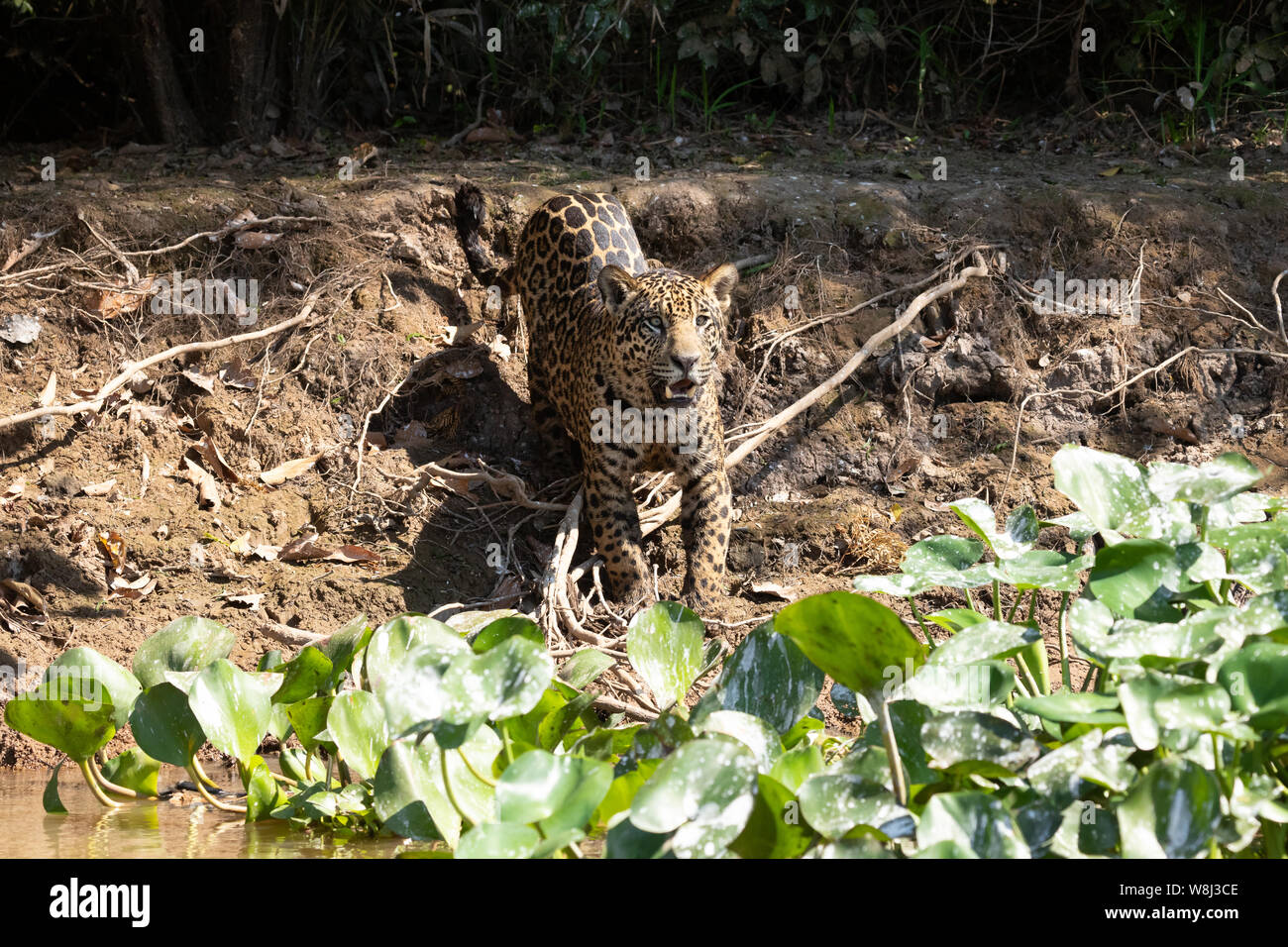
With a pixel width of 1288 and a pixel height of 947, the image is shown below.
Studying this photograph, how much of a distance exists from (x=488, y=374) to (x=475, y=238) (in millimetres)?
998

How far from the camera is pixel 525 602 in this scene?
5.91 metres

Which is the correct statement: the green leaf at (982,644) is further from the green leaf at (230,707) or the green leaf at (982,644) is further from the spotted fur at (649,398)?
the spotted fur at (649,398)

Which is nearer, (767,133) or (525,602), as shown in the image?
(525,602)

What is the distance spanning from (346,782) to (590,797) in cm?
168

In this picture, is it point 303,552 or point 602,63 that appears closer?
point 303,552

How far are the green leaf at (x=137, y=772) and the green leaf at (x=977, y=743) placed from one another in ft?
8.18

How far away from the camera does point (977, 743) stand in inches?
97.3

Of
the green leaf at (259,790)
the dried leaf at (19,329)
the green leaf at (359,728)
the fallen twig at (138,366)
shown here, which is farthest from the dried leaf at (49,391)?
the green leaf at (359,728)

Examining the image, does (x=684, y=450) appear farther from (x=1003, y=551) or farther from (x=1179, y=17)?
(x=1179, y=17)

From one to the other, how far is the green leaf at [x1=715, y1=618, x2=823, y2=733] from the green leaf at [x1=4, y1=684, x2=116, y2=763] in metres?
1.68

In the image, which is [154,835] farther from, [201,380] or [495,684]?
[201,380]

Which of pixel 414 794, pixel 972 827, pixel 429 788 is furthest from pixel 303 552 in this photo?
pixel 972 827

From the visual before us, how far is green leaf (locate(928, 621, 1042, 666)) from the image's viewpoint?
103 inches

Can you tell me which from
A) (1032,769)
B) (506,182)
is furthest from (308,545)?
(1032,769)
